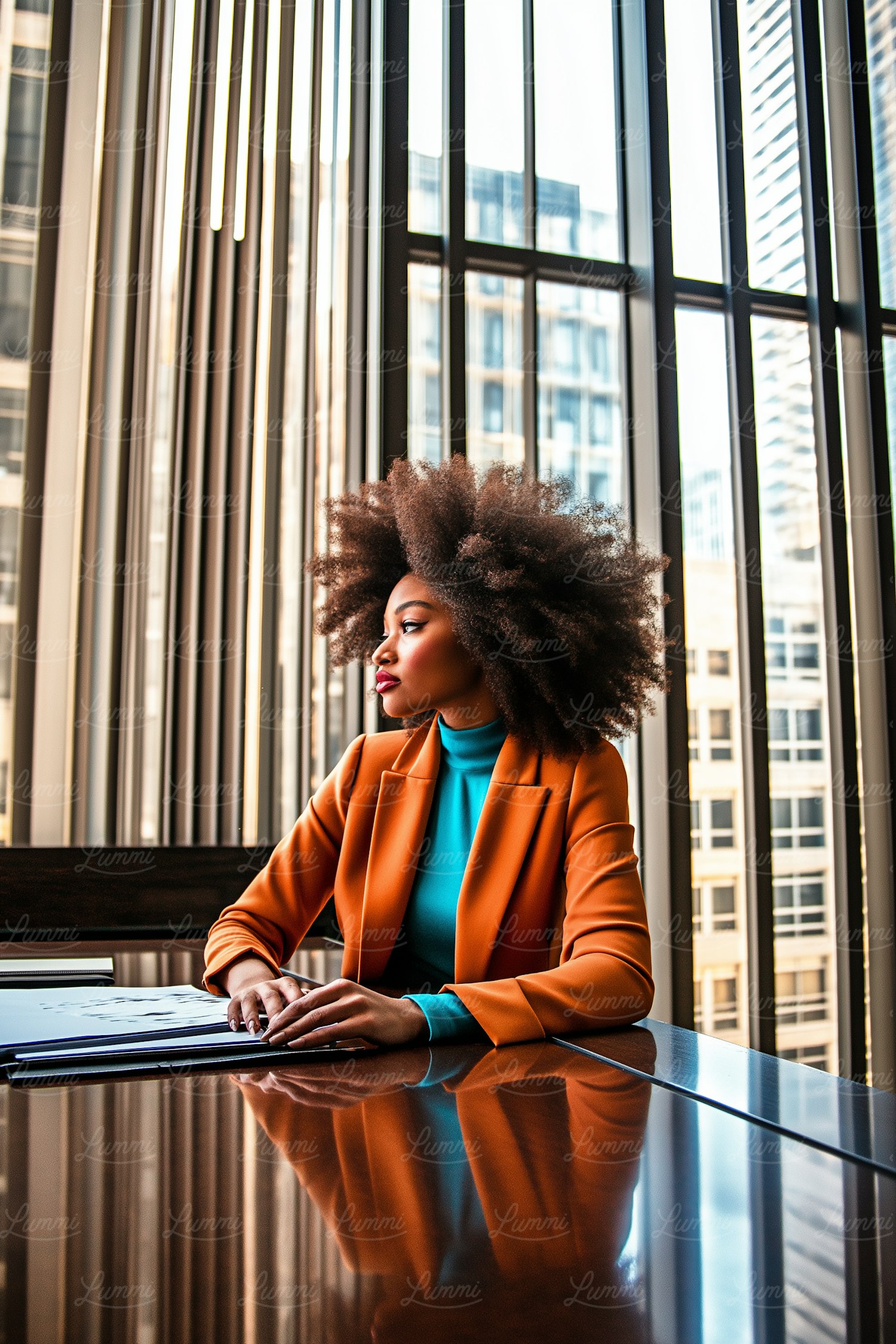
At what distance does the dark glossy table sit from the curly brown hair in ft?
2.36

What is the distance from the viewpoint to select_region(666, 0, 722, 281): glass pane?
3.70 meters

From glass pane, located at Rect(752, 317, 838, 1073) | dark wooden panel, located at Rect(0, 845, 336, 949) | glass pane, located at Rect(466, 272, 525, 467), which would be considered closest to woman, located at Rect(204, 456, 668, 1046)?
dark wooden panel, located at Rect(0, 845, 336, 949)

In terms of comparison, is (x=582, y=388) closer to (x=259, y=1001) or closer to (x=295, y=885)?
(x=295, y=885)

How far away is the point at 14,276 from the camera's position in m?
2.66

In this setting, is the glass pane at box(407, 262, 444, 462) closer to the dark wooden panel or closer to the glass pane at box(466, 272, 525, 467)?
the glass pane at box(466, 272, 525, 467)

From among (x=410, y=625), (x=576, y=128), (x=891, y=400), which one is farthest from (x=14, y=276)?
(x=891, y=400)

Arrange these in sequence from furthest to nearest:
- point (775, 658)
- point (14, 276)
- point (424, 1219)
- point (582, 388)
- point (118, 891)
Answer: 1. point (775, 658)
2. point (582, 388)
3. point (14, 276)
4. point (118, 891)
5. point (424, 1219)

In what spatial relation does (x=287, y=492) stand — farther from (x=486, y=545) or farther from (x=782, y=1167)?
(x=782, y=1167)

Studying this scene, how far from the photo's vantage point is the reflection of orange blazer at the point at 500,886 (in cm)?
119

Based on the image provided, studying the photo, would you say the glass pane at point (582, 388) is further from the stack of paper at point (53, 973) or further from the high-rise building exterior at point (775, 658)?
the stack of paper at point (53, 973)

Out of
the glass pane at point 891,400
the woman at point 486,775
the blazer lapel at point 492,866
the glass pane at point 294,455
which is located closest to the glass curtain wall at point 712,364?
the glass pane at point 891,400

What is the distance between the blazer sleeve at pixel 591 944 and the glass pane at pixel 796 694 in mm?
2367

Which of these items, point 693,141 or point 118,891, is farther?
point 693,141

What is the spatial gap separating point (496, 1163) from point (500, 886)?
0.72 meters
